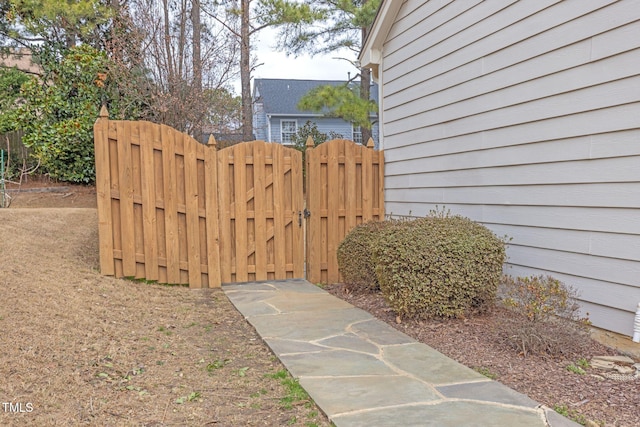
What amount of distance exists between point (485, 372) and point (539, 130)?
219cm

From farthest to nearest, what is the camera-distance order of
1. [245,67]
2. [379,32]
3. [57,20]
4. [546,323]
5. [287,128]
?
1. [287,128]
2. [245,67]
3. [57,20]
4. [379,32]
5. [546,323]

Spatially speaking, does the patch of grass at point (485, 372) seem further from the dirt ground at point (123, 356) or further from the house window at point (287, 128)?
the house window at point (287, 128)

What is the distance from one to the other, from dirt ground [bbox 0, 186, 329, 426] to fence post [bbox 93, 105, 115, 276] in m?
0.21

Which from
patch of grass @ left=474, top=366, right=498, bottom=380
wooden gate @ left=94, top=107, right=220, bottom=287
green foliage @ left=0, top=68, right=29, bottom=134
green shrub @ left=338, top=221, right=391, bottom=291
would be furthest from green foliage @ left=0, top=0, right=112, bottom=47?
patch of grass @ left=474, top=366, right=498, bottom=380

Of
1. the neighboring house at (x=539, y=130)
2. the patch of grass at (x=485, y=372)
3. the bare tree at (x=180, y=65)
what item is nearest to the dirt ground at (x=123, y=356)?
the patch of grass at (x=485, y=372)

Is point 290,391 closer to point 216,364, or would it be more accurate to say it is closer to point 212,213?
point 216,364

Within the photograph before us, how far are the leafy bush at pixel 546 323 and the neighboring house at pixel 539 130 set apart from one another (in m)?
0.21

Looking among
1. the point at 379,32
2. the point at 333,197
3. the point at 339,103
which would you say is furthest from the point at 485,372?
the point at 339,103

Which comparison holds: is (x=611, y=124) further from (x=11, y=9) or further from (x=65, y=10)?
(x=11, y=9)

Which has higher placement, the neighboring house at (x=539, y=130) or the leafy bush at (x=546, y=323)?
the neighboring house at (x=539, y=130)

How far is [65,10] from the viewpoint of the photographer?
468 inches

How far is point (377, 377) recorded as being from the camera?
3037mm

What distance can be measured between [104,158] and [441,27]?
14.1ft

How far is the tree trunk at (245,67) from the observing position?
1257 centimetres
